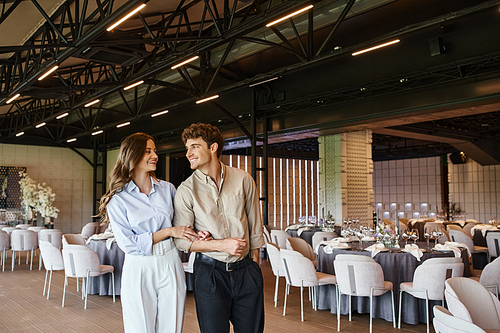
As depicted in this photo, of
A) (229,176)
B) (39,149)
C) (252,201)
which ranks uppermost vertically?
(39,149)

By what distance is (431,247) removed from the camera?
5.78 metres

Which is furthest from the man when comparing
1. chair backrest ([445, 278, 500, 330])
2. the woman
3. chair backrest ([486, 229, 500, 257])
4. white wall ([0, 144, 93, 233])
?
white wall ([0, 144, 93, 233])

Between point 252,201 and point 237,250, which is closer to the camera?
point 237,250

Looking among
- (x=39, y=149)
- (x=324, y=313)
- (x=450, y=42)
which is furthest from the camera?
(x=39, y=149)

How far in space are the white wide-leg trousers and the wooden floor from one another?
2849 millimetres

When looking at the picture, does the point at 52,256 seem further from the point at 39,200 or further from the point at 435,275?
the point at 435,275

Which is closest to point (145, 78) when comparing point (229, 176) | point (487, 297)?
point (229, 176)

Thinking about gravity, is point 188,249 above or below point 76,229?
above

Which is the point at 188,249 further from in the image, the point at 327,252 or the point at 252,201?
the point at 327,252

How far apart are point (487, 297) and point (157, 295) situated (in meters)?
2.35

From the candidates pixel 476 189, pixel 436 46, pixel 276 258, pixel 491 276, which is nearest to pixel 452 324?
pixel 491 276

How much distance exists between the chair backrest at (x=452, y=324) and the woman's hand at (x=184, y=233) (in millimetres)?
1408

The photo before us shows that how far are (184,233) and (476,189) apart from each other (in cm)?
1952

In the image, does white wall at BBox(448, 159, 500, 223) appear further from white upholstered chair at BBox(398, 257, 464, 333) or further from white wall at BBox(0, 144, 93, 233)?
white wall at BBox(0, 144, 93, 233)
